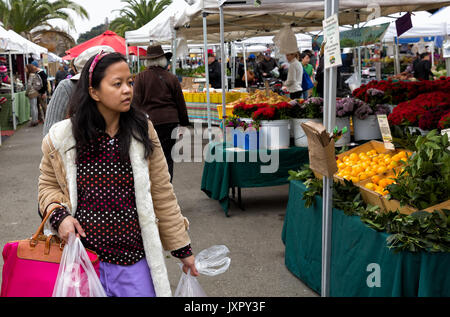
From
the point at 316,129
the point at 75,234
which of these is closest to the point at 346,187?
the point at 316,129

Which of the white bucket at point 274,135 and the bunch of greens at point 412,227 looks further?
the white bucket at point 274,135

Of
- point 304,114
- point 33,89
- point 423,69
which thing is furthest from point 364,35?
point 33,89

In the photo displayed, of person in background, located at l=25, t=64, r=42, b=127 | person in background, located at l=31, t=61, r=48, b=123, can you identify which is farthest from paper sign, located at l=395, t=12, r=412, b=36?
person in background, located at l=31, t=61, r=48, b=123

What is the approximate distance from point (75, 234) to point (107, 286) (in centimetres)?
26

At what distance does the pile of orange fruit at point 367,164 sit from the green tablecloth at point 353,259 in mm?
315

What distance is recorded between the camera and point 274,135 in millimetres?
6461

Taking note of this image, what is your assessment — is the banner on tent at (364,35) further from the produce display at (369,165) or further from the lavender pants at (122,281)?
the lavender pants at (122,281)

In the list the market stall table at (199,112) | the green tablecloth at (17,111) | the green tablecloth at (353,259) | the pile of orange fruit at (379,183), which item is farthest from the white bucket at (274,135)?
the green tablecloth at (17,111)

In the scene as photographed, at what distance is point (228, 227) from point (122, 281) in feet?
13.2

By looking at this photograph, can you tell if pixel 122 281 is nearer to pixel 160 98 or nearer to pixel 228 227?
pixel 228 227

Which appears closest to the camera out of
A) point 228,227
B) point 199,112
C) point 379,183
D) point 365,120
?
point 379,183

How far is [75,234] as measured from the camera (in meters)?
2.12

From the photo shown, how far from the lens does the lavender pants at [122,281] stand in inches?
86.7
